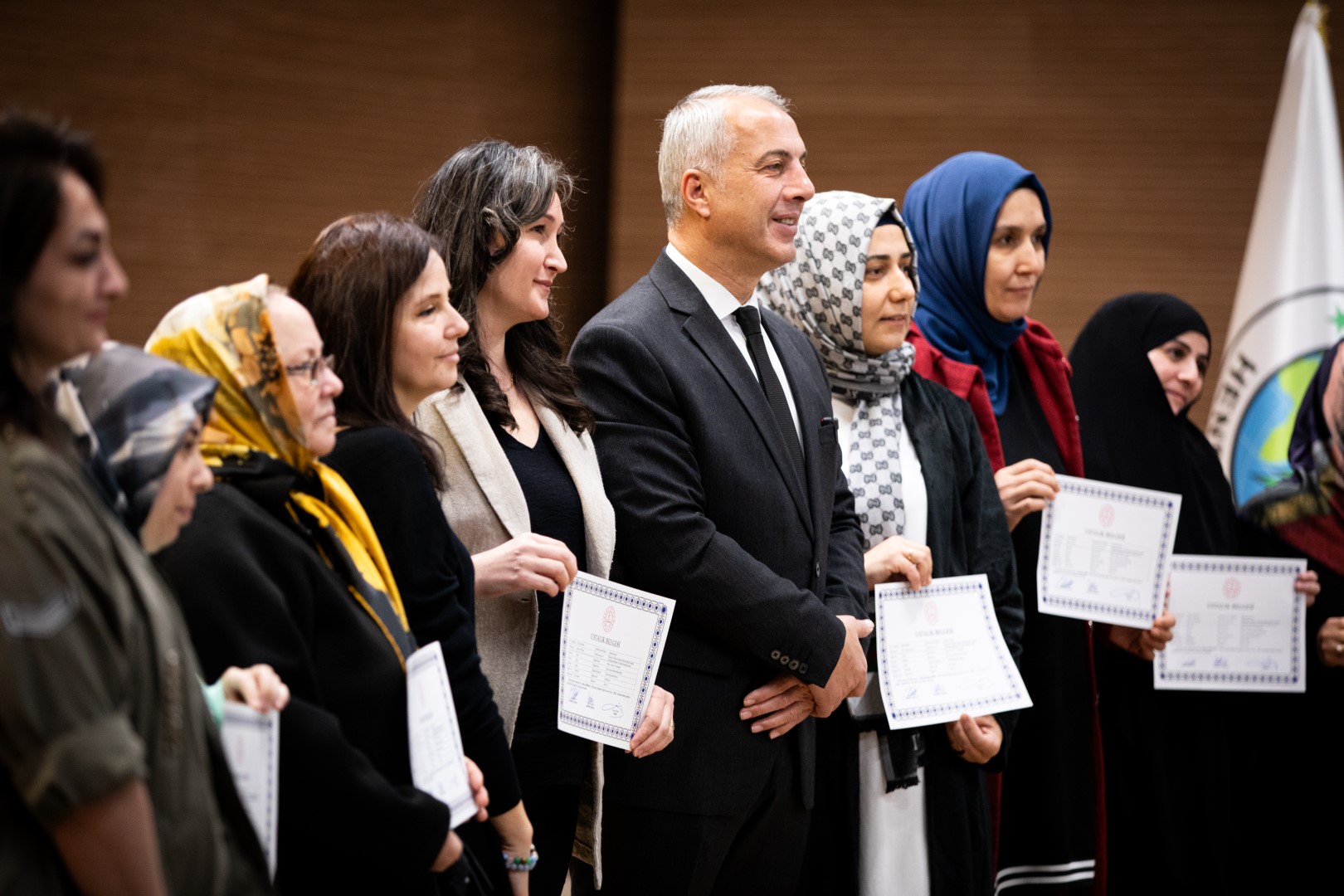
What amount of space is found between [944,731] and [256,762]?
1.62 meters

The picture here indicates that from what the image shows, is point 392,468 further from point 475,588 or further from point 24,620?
point 24,620

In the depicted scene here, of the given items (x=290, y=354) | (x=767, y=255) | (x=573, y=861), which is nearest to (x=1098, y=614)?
(x=767, y=255)

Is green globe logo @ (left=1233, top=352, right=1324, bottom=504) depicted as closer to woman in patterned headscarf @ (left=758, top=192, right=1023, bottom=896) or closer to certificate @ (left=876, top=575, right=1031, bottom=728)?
woman in patterned headscarf @ (left=758, top=192, right=1023, bottom=896)

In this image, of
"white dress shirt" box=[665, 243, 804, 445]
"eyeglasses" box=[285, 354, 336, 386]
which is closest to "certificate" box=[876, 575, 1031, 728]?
"white dress shirt" box=[665, 243, 804, 445]

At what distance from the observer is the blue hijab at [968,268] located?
2941mm

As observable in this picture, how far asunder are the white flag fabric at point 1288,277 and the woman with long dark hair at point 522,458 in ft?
8.98

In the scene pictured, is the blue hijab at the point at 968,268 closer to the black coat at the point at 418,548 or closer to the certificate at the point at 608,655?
the certificate at the point at 608,655

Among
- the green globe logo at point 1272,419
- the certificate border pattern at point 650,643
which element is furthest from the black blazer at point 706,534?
the green globe logo at point 1272,419

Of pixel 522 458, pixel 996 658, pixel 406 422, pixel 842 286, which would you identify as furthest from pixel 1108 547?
pixel 406 422

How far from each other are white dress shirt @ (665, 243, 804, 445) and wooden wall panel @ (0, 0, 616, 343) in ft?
8.01

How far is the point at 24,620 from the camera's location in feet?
3.33

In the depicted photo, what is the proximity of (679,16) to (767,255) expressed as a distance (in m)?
2.67

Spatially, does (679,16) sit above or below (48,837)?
above

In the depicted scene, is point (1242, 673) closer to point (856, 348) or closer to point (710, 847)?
point (856, 348)
